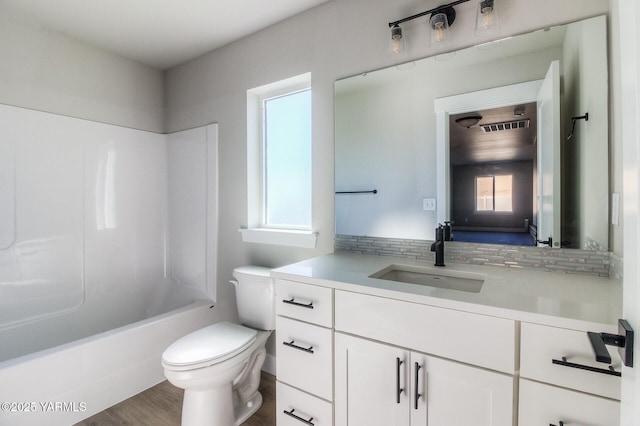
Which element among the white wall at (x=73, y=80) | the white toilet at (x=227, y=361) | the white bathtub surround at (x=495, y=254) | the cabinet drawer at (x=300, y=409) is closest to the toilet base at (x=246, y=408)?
the white toilet at (x=227, y=361)

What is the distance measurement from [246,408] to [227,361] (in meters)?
0.50

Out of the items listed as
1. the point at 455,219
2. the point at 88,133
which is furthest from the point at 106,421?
the point at 455,219

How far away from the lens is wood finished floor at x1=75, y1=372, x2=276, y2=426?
1704 mm

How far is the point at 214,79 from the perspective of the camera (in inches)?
96.8

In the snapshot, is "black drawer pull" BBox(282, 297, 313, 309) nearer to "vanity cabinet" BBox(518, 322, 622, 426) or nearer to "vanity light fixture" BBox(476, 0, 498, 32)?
"vanity cabinet" BBox(518, 322, 622, 426)

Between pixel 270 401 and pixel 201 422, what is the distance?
482 millimetres

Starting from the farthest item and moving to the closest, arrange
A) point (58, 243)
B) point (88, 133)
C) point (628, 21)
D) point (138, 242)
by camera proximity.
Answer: point (138, 242) < point (88, 133) < point (58, 243) < point (628, 21)

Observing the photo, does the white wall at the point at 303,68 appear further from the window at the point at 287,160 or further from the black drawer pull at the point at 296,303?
the black drawer pull at the point at 296,303

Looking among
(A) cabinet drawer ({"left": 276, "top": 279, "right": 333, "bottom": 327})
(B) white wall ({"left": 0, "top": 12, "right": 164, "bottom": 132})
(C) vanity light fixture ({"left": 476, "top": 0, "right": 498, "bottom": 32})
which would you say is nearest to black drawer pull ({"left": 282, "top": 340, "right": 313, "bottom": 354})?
(A) cabinet drawer ({"left": 276, "top": 279, "right": 333, "bottom": 327})

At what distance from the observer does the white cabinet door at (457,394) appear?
91 centimetres

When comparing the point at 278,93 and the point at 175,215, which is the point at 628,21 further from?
the point at 175,215

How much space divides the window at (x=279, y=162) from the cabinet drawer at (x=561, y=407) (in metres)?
1.40

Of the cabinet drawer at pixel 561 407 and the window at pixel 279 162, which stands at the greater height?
the window at pixel 279 162

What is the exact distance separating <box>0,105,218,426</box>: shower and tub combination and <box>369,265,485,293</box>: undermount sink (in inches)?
61.4
